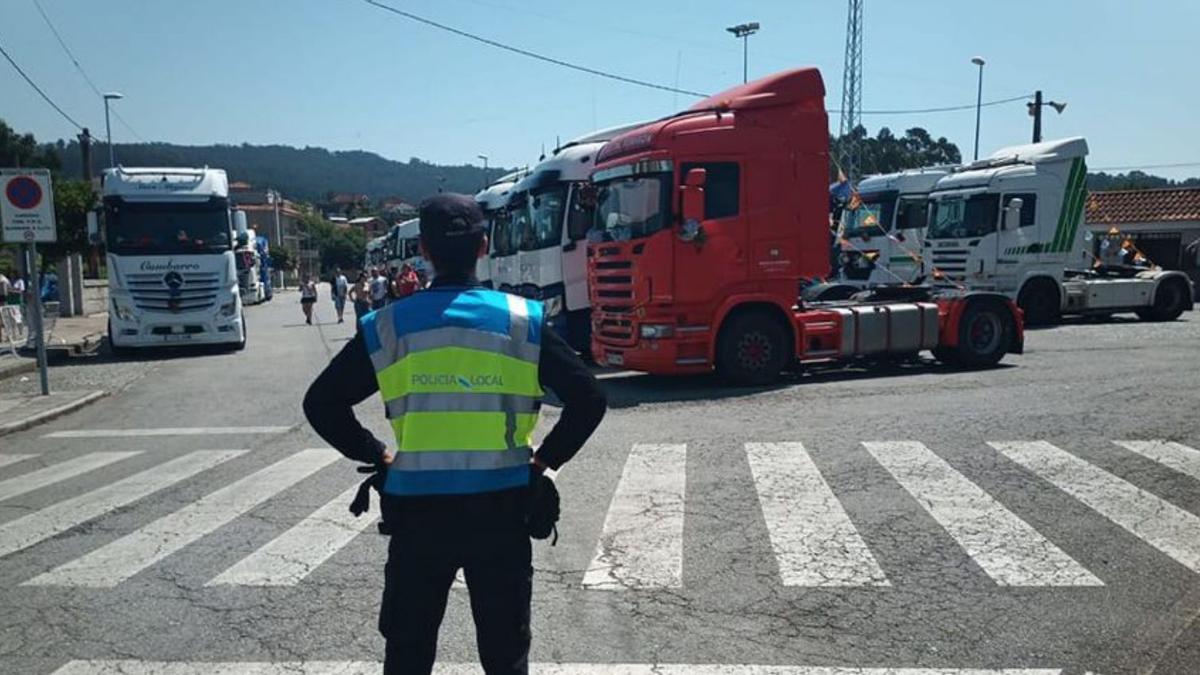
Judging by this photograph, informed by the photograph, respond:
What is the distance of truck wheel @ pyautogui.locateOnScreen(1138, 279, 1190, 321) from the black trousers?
23733mm

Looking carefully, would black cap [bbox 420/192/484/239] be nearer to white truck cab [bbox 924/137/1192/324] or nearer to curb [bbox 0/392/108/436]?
curb [bbox 0/392/108/436]

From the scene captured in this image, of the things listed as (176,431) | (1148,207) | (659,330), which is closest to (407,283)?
(659,330)

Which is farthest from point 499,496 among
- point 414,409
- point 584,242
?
point 584,242

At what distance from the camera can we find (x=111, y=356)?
19812 millimetres

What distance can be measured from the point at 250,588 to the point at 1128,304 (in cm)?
2241

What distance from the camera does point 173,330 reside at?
1902 centimetres

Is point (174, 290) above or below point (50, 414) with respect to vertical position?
above

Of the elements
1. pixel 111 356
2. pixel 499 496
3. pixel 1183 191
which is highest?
pixel 1183 191

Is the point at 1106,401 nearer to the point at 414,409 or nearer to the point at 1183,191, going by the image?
the point at 414,409

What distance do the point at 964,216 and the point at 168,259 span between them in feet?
56.6

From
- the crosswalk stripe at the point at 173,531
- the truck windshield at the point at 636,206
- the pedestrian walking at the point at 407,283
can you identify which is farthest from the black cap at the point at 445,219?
the pedestrian walking at the point at 407,283

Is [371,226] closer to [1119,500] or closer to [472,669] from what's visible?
[1119,500]

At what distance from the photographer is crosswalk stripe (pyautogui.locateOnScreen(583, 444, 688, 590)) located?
5.27 meters

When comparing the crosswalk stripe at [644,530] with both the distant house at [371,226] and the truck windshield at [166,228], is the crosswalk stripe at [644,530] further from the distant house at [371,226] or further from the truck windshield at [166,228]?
the distant house at [371,226]
